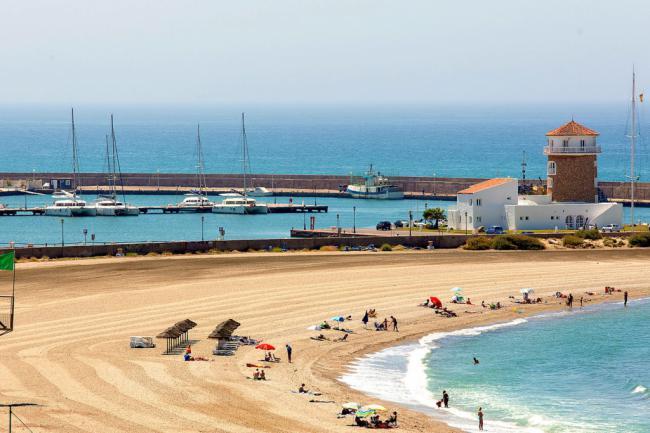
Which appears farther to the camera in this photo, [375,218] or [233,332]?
[375,218]

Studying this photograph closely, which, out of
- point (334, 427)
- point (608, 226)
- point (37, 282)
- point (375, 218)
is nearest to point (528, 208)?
point (608, 226)

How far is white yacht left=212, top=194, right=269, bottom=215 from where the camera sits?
125m

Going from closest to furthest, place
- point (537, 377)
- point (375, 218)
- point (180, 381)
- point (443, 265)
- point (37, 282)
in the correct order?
point (180, 381) < point (537, 377) < point (37, 282) < point (443, 265) < point (375, 218)

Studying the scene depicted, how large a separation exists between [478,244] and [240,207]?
156ft

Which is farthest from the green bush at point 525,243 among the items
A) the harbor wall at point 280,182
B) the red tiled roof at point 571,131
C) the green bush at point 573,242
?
the harbor wall at point 280,182

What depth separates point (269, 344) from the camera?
50312mm

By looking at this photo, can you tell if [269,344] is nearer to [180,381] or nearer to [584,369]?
[180,381]

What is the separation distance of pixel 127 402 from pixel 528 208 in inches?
2081

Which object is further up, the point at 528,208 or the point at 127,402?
the point at 528,208

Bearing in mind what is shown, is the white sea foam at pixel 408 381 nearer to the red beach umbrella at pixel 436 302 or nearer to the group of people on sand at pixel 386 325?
the group of people on sand at pixel 386 325

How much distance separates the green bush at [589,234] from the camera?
83.6 metres

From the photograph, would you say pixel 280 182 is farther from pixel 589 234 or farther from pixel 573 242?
pixel 573 242

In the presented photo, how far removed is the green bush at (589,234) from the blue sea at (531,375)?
22.1 meters

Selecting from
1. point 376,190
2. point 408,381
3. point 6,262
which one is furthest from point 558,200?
point 6,262
